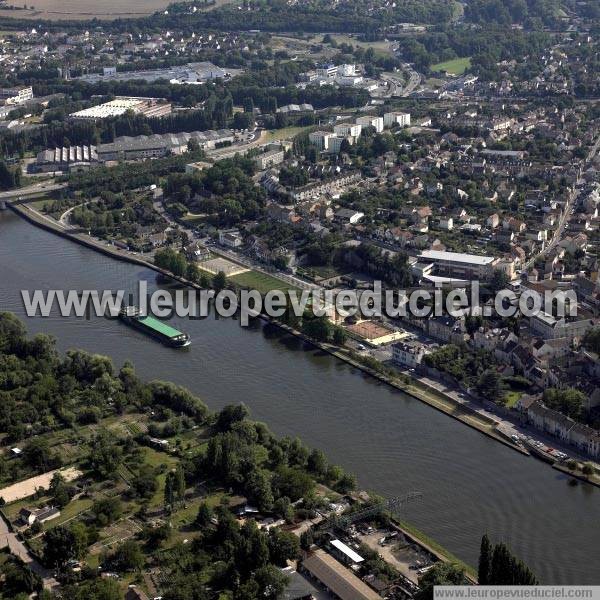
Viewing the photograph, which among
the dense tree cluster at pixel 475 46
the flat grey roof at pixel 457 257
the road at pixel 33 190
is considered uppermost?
the dense tree cluster at pixel 475 46

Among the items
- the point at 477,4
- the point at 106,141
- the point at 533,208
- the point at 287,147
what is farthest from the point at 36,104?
the point at 477,4

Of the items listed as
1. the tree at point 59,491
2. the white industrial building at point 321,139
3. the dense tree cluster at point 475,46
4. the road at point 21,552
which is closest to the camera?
the road at point 21,552

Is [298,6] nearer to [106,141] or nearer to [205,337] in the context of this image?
[106,141]

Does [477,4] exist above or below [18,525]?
above

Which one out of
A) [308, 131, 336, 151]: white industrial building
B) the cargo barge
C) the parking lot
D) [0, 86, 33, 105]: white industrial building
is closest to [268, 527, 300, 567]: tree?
the parking lot

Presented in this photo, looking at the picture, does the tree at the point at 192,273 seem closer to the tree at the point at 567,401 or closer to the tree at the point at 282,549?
the tree at the point at 567,401

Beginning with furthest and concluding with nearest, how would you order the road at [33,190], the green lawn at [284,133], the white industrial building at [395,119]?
the white industrial building at [395,119] < the green lawn at [284,133] < the road at [33,190]

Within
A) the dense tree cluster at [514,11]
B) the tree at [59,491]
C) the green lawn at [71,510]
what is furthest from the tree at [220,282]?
the dense tree cluster at [514,11]
